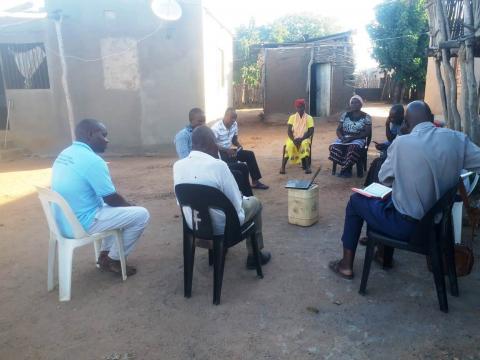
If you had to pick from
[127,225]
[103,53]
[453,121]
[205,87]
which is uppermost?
[103,53]

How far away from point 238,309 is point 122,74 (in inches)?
311

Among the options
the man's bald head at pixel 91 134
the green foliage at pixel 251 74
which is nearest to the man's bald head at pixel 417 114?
the man's bald head at pixel 91 134

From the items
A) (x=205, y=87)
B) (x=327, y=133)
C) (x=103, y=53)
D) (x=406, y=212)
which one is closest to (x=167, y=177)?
(x=205, y=87)


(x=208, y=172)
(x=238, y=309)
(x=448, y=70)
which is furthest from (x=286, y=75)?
(x=238, y=309)

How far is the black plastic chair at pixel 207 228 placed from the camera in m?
2.89

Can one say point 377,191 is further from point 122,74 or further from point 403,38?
point 403,38

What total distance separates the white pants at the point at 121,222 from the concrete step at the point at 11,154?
7.51m

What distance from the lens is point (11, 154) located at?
973cm

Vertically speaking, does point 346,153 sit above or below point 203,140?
below

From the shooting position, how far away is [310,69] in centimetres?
1473

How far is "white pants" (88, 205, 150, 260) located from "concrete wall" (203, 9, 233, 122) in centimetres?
677

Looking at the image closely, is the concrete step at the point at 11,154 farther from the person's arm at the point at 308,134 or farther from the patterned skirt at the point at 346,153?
the patterned skirt at the point at 346,153

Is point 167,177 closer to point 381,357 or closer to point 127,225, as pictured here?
point 127,225

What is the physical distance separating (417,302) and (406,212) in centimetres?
72
